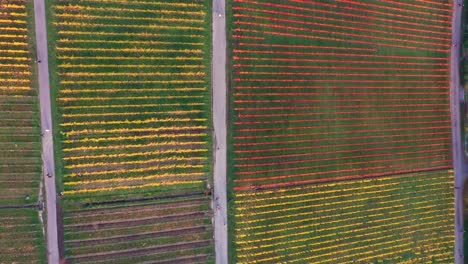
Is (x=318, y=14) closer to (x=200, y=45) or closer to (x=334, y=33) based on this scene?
(x=334, y=33)

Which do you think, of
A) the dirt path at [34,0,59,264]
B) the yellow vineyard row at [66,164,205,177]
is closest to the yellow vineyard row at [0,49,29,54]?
the dirt path at [34,0,59,264]

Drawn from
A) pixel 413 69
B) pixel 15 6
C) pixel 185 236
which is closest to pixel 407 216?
pixel 413 69

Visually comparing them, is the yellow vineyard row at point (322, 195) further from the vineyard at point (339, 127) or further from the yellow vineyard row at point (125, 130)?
the yellow vineyard row at point (125, 130)

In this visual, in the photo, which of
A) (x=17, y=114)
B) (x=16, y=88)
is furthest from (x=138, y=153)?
(x=16, y=88)

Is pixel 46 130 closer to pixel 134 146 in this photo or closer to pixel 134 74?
pixel 134 146

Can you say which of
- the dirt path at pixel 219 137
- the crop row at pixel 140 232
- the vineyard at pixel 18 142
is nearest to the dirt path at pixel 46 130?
the vineyard at pixel 18 142
